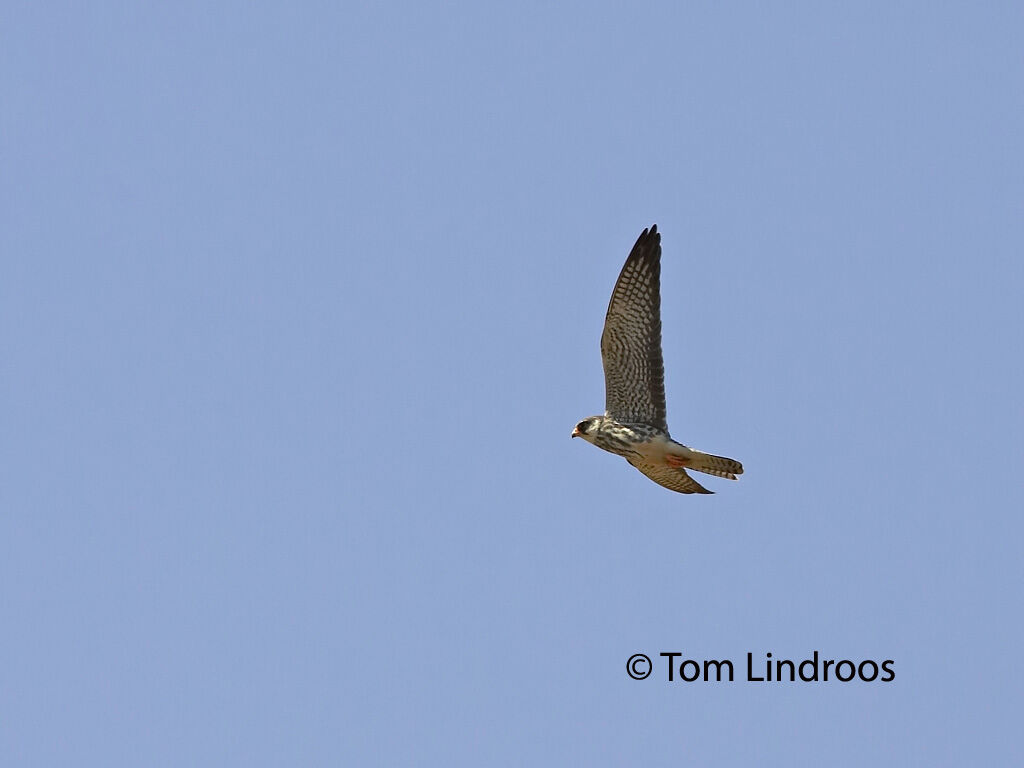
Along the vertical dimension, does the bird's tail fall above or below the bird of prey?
below

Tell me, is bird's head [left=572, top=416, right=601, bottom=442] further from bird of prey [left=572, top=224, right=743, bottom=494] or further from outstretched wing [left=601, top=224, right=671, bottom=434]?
outstretched wing [left=601, top=224, right=671, bottom=434]

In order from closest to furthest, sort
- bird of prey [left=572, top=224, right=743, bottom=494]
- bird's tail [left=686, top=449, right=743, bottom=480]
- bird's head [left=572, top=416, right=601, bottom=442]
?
bird's tail [left=686, top=449, right=743, bottom=480] → bird of prey [left=572, top=224, right=743, bottom=494] → bird's head [left=572, top=416, right=601, bottom=442]

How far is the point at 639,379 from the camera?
16.4 metres

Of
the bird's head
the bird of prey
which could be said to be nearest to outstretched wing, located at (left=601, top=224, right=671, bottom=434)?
the bird of prey

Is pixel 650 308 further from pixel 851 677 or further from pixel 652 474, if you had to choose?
pixel 851 677

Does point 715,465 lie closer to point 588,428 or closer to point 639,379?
point 639,379

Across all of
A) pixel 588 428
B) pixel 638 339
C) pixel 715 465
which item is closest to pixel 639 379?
pixel 638 339

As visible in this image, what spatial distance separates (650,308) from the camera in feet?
53.1

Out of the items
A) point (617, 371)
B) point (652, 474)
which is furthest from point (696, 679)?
point (617, 371)

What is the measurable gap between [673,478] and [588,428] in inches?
45.7

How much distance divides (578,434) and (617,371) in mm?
744

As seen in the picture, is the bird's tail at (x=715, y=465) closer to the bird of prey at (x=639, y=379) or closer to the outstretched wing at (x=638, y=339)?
the bird of prey at (x=639, y=379)

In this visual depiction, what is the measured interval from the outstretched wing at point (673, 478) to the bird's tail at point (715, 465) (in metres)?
0.49

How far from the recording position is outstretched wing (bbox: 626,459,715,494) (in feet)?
55.3
